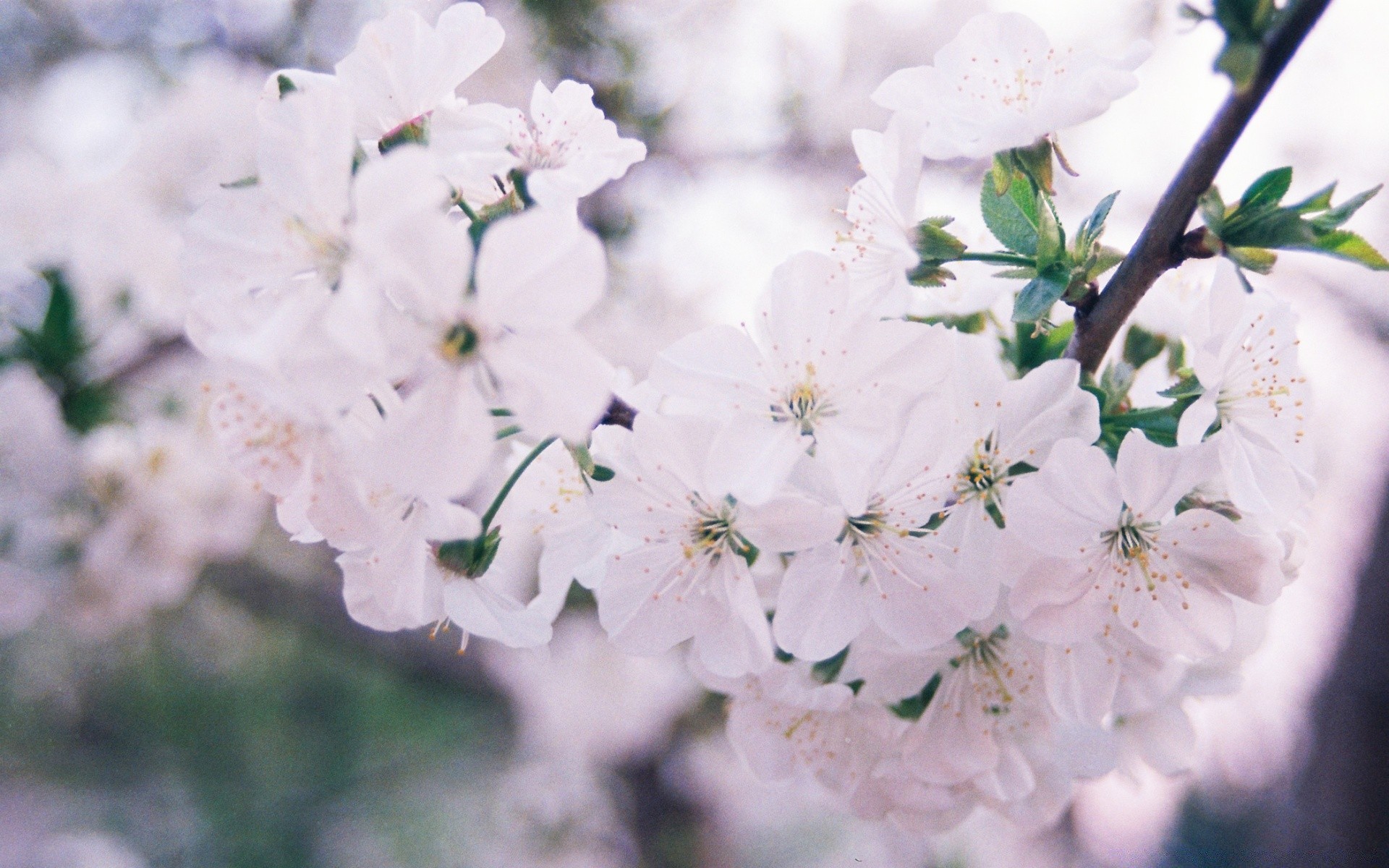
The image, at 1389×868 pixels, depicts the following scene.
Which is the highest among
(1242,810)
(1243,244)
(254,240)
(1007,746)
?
(1243,244)

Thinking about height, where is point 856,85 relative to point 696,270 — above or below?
above

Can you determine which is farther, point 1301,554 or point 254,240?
point 1301,554

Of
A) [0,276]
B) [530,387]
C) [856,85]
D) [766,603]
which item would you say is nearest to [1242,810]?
[856,85]

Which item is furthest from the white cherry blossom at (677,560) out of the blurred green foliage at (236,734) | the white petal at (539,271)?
the blurred green foliage at (236,734)

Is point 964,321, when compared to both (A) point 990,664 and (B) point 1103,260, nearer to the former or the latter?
(B) point 1103,260

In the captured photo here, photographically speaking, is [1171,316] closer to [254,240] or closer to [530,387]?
[530,387]

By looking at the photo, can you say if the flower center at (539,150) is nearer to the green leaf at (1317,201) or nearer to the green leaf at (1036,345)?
the green leaf at (1036,345)
